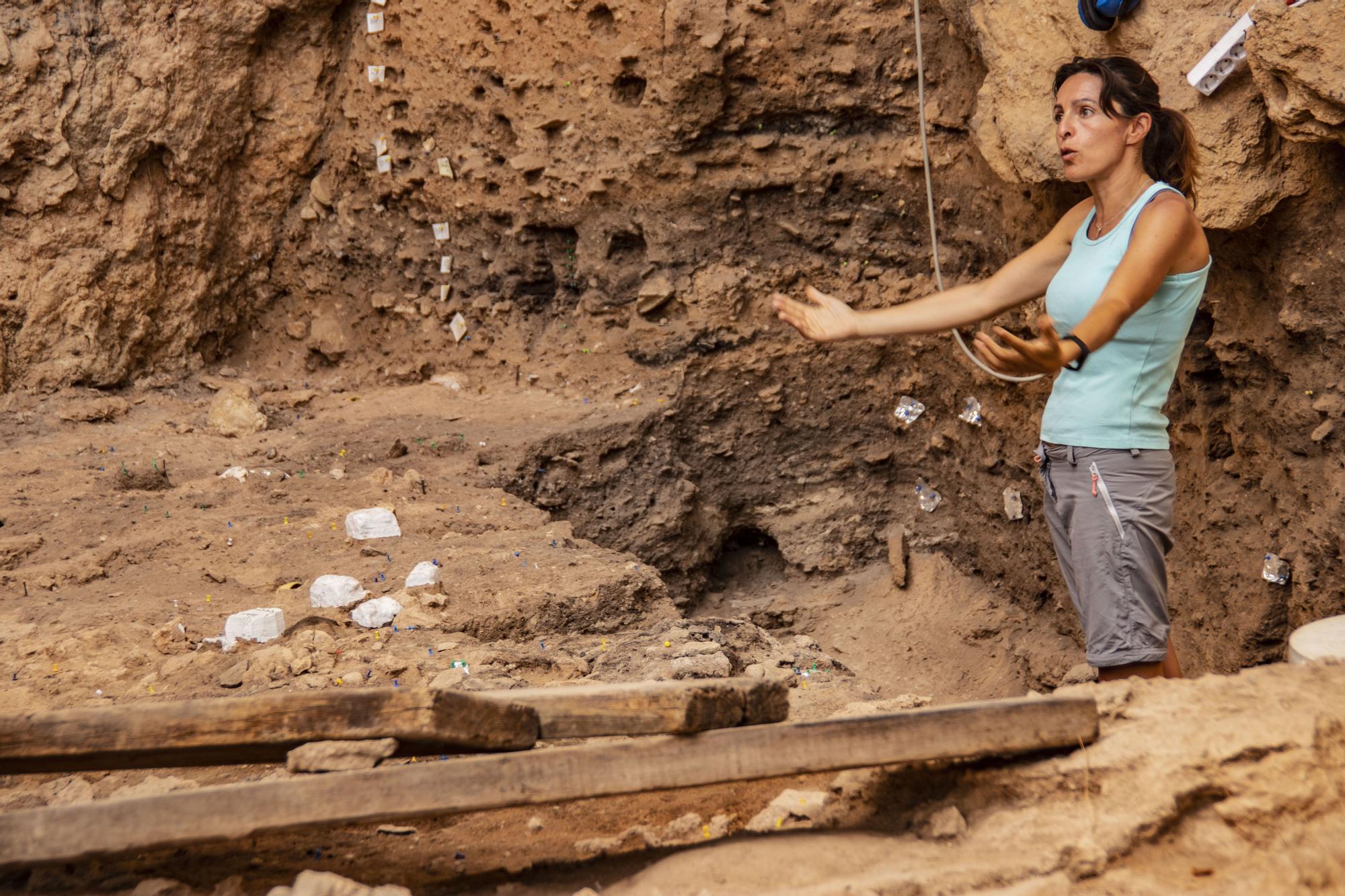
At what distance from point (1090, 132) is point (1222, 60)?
1.12 m

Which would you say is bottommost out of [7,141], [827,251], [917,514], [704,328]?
[917,514]

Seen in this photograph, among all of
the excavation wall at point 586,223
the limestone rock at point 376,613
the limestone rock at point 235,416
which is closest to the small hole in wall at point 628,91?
the excavation wall at point 586,223

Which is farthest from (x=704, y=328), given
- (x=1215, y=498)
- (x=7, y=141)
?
(x=7, y=141)

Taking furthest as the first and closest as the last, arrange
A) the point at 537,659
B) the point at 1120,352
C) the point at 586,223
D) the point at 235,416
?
the point at 586,223 < the point at 235,416 < the point at 537,659 < the point at 1120,352

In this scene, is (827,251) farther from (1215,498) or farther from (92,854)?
(92,854)

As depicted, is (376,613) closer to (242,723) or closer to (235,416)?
(242,723)

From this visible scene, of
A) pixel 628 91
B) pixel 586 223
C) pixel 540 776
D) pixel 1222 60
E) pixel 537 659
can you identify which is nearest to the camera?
pixel 540 776

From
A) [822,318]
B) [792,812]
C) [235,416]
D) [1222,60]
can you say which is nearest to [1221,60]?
[1222,60]

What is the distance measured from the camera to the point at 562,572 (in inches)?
139

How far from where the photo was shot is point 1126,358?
2307 mm

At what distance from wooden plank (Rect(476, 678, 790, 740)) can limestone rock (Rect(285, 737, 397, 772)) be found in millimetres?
205

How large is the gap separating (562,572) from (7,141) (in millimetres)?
3278

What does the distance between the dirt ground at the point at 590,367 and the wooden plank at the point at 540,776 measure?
140mm

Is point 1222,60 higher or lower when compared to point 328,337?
higher
